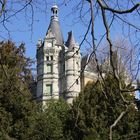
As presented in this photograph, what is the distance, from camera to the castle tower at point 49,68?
2130 inches

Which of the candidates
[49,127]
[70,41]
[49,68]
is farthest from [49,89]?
[49,127]

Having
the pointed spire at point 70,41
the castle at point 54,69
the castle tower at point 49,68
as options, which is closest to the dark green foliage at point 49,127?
the castle at point 54,69

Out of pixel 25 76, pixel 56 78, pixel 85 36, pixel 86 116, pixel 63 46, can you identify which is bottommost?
pixel 85 36

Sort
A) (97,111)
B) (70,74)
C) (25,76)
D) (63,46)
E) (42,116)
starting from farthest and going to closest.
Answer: (63,46), (70,74), (25,76), (42,116), (97,111)

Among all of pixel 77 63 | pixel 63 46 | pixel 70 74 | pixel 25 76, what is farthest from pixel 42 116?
pixel 63 46

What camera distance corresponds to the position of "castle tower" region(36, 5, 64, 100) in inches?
2130

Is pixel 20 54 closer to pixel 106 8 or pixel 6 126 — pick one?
pixel 6 126

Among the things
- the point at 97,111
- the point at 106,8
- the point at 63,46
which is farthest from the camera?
the point at 63,46

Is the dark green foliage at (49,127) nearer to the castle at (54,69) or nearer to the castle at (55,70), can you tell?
the castle at (55,70)

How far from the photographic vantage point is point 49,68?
2196 inches

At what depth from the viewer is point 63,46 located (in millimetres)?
57750

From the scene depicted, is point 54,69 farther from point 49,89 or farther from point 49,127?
point 49,127

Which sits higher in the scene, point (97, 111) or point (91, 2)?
point (97, 111)

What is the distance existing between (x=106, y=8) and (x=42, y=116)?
849 inches
